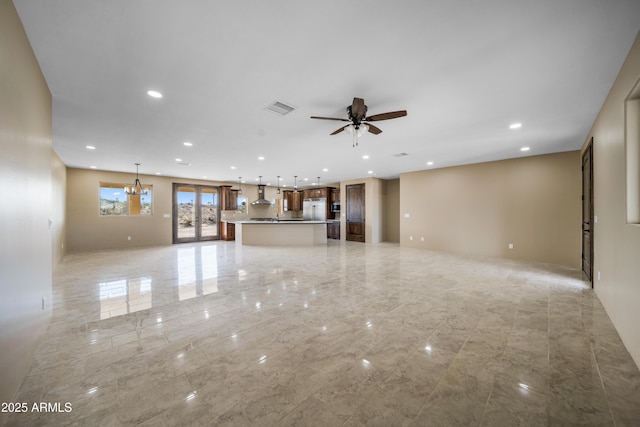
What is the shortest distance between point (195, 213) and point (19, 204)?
9.10 meters

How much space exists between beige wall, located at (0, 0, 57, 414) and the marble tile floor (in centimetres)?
32

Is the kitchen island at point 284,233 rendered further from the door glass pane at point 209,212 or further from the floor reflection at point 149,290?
the floor reflection at point 149,290

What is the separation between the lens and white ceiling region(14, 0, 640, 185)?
5.83ft

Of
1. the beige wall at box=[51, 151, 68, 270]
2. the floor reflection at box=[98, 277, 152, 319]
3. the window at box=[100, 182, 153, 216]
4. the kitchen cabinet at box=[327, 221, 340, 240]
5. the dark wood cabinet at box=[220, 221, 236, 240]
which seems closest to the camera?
the floor reflection at box=[98, 277, 152, 319]

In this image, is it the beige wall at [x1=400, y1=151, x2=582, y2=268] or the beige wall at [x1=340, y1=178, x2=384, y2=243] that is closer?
the beige wall at [x1=400, y1=151, x2=582, y2=268]

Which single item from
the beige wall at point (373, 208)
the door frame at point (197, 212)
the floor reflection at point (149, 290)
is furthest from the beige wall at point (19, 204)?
the beige wall at point (373, 208)

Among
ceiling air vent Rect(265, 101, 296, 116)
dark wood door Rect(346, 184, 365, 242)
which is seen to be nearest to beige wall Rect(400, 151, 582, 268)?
dark wood door Rect(346, 184, 365, 242)

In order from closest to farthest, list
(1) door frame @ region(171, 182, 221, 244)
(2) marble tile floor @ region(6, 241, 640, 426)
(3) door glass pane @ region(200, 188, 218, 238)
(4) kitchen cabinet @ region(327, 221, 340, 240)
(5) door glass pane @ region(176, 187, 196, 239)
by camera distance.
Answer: (2) marble tile floor @ region(6, 241, 640, 426), (1) door frame @ region(171, 182, 221, 244), (5) door glass pane @ region(176, 187, 196, 239), (3) door glass pane @ region(200, 188, 218, 238), (4) kitchen cabinet @ region(327, 221, 340, 240)

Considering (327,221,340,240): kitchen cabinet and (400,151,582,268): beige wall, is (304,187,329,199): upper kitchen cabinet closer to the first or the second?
(327,221,340,240): kitchen cabinet

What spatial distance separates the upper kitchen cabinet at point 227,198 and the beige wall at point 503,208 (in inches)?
298

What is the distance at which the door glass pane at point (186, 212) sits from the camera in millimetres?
10102

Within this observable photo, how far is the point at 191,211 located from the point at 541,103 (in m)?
11.2

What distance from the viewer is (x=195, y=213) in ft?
34.4

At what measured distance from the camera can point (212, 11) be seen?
1745 mm
